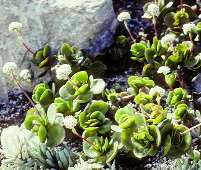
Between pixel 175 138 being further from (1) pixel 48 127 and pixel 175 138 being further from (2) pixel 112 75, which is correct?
(2) pixel 112 75

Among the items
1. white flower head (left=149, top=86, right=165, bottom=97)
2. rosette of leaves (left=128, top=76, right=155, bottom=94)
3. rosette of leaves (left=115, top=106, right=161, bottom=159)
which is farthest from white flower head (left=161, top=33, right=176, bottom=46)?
rosette of leaves (left=115, top=106, right=161, bottom=159)

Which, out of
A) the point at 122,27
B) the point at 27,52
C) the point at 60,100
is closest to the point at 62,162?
the point at 60,100

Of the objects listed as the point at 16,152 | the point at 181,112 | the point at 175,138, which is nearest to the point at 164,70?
the point at 181,112

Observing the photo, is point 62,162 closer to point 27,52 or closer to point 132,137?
point 132,137

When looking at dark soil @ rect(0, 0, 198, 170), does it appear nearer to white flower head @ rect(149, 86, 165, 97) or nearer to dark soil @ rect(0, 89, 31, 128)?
dark soil @ rect(0, 89, 31, 128)

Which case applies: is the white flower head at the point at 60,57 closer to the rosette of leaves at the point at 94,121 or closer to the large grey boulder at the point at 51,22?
the large grey boulder at the point at 51,22

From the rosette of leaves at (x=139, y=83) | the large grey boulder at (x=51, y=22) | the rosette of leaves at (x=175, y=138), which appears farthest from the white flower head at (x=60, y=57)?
the rosette of leaves at (x=175, y=138)
